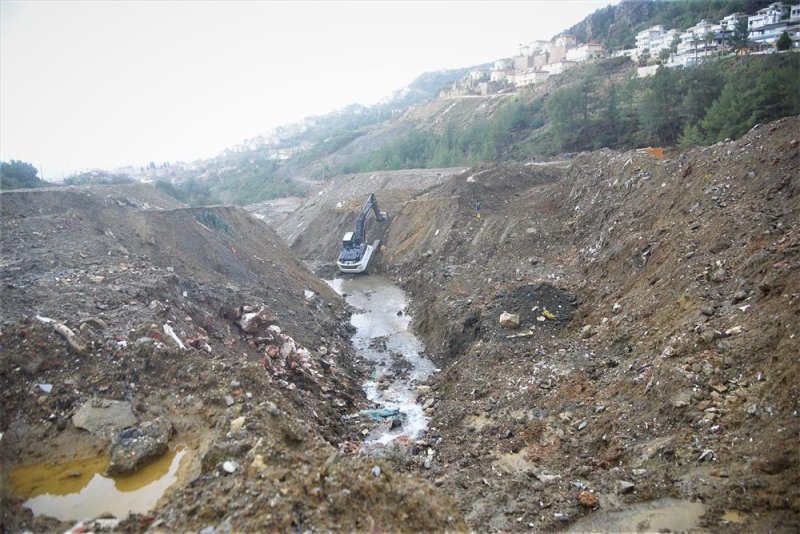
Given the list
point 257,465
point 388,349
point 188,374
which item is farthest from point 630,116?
point 257,465

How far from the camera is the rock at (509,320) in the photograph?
484 inches

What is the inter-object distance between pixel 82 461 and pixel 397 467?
14.8 feet

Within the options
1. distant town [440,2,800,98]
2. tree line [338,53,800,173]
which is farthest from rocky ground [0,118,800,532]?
distant town [440,2,800,98]

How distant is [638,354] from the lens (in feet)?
29.8

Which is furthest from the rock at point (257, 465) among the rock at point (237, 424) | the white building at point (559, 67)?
the white building at point (559, 67)

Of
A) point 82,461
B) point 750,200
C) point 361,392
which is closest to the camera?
point 82,461

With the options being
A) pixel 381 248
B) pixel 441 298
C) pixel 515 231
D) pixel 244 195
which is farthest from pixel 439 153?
pixel 244 195

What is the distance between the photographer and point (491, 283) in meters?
15.9

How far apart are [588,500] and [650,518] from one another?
0.74m

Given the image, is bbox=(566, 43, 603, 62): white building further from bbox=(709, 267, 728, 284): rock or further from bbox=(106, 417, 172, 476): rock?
bbox=(106, 417, 172, 476): rock

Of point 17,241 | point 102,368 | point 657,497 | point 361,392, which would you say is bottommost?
point 361,392

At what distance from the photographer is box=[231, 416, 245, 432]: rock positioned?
6.01 metres

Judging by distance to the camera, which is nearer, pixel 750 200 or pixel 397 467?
pixel 397 467

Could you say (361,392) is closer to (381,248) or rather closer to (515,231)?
(515,231)
